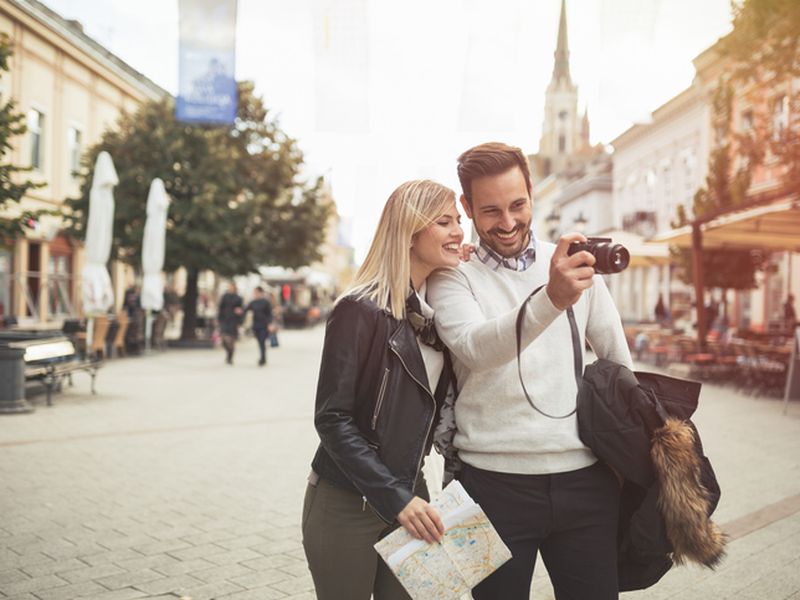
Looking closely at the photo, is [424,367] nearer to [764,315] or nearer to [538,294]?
[538,294]

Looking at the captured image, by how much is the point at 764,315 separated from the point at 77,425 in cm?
2473

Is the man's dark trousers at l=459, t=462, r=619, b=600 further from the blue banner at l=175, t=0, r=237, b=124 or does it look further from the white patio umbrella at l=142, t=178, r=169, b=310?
the white patio umbrella at l=142, t=178, r=169, b=310

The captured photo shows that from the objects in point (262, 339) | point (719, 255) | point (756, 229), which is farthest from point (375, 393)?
point (719, 255)

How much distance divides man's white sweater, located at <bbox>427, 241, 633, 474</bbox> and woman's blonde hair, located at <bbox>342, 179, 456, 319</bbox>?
128mm

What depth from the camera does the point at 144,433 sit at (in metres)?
8.75

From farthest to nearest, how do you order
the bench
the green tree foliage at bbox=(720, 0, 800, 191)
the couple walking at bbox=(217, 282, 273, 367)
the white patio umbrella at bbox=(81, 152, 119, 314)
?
the couple walking at bbox=(217, 282, 273, 367)
the white patio umbrella at bbox=(81, 152, 119, 314)
the green tree foliage at bbox=(720, 0, 800, 191)
the bench

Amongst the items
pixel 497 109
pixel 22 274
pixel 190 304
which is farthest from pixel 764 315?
pixel 22 274

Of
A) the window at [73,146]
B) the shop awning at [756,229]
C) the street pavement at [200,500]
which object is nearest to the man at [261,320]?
the street pavement at [200,500]

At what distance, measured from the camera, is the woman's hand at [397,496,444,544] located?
2.04 meters

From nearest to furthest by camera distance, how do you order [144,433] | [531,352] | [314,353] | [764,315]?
[531,352]
[144,433]
[314,353]
[764,315]

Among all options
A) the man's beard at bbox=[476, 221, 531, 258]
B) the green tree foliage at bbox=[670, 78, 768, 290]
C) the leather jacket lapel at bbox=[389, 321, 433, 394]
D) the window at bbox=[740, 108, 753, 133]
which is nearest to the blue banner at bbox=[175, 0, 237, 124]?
the man's beard at bbox=[476, 221, 531, 258]

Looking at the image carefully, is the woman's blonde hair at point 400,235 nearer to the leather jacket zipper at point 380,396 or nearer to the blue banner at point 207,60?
the leather jacket zipper at point 380,396

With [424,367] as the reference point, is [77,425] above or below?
below

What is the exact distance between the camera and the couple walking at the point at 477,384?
7.04 ft
